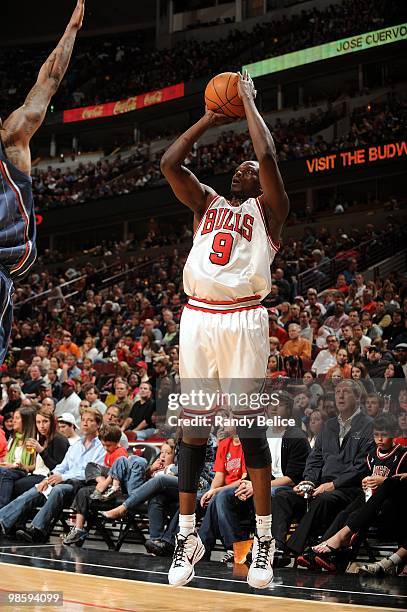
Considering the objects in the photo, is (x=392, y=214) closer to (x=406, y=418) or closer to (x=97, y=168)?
(x=97, y=168)

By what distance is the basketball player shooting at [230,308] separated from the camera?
4551mm

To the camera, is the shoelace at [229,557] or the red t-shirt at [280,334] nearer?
the shoelace at [229,557]

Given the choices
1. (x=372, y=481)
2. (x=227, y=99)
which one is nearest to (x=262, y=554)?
(x=372, y=481)

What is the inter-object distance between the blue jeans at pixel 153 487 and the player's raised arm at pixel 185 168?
3.12 meters

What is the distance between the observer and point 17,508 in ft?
26.6

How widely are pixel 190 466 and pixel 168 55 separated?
1071 inches

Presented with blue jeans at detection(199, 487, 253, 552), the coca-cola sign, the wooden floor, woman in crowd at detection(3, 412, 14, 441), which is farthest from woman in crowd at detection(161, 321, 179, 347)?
the coca-cola sign

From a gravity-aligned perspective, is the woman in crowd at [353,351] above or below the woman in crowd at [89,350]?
above

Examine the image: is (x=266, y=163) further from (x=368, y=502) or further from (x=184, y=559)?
(x=368, y=502)

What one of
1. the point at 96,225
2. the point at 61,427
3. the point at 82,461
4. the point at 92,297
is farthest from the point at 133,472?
the point at 96,225

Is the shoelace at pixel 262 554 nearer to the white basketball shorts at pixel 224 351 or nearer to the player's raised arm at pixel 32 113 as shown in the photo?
the white basketball shorts at pixel 224 351

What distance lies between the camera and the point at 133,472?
25.4ft

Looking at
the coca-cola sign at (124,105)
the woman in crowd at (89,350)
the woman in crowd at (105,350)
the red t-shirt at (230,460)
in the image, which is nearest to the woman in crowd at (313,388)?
the red t-shirt at (230,460)

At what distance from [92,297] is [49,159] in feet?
51.3
